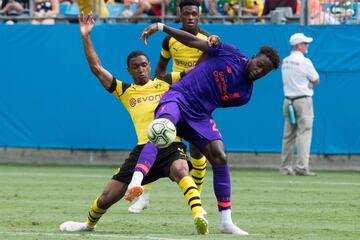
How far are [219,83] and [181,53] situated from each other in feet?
10.2

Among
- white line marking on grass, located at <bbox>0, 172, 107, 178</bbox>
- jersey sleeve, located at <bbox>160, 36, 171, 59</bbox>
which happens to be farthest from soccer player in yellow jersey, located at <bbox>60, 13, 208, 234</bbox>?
white line marking on grass, located at <bbox>0, 172, 107, 178</bbox>

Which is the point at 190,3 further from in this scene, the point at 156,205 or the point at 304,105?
the point at 304,105

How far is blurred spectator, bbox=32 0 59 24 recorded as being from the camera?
22.8 meters

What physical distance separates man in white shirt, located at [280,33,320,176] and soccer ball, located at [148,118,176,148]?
9949 millimetres

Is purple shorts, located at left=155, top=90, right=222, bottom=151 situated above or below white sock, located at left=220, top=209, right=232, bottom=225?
above

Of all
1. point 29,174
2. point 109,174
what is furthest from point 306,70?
point 29,174

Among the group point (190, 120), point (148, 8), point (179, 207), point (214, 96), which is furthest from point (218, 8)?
point (190, 120)

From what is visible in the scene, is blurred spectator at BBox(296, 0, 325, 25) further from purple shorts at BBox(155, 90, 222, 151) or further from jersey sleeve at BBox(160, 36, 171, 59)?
purple shorts at BBox(155, 90, 222, 151)

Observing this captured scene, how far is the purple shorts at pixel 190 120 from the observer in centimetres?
1034

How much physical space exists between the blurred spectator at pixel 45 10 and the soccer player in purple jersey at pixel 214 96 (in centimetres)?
1233

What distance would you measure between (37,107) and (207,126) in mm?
12513

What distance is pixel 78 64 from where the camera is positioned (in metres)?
22.3

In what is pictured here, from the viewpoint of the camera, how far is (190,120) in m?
10.4

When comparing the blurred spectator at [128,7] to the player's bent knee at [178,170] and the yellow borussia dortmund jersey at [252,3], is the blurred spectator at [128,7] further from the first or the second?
the player's bent knee at [178,170]
